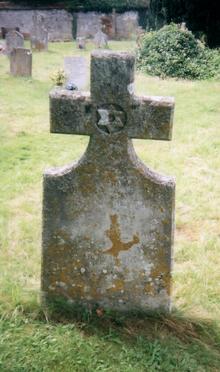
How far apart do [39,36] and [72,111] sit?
1936 centimetres

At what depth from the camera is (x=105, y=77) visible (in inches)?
121

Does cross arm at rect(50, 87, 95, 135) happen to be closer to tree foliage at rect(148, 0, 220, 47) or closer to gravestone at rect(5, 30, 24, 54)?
gravestone at rect(5, 30, 24, 54)

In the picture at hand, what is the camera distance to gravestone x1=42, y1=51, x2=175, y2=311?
3.14 m

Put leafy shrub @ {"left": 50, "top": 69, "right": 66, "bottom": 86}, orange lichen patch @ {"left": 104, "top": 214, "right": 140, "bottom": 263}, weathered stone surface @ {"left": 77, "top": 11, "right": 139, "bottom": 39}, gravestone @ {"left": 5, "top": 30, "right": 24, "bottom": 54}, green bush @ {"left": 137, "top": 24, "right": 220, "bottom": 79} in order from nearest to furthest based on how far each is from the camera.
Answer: orange lichen patch @ {"left": 104, "top": 214, "right": 140, "bottom": 263}, leafy shrub @ {"left": 50, "top": 69, "right": 66, "bottom": 86}, green bush @ {"left": 137, "top": 24, "right": 220, "bottom": 79}, gravestone @ {"left": 5, "top": 30, "right": 24, "bottom": 54}, weathered stone surface @ {"left": 77, "top": 11, "right": 139, "bottom": 39}

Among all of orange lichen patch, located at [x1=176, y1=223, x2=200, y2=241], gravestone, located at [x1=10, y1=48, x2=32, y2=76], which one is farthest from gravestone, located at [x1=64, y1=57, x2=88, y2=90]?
orange lichen patch, located at [x1=176, y1=223, x2=200, y2=241]

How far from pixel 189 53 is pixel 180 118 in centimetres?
725

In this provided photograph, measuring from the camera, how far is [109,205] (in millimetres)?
3357

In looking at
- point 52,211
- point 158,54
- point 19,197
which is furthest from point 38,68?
point 52,211

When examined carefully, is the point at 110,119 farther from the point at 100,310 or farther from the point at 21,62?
the point at 21,62

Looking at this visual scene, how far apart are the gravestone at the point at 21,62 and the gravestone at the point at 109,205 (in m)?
11.1

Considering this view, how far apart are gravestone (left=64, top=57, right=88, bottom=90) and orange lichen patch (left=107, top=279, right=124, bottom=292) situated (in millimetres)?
9010

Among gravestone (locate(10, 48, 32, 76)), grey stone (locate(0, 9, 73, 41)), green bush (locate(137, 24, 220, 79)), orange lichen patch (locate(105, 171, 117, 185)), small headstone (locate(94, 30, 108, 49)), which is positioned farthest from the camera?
grey stone (locate(0, 9, 73, 41))

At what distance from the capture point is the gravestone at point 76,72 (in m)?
12.2

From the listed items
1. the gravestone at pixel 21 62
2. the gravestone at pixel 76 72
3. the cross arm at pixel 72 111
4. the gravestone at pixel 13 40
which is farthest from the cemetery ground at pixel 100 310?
the gravestone at pixel 13 40
